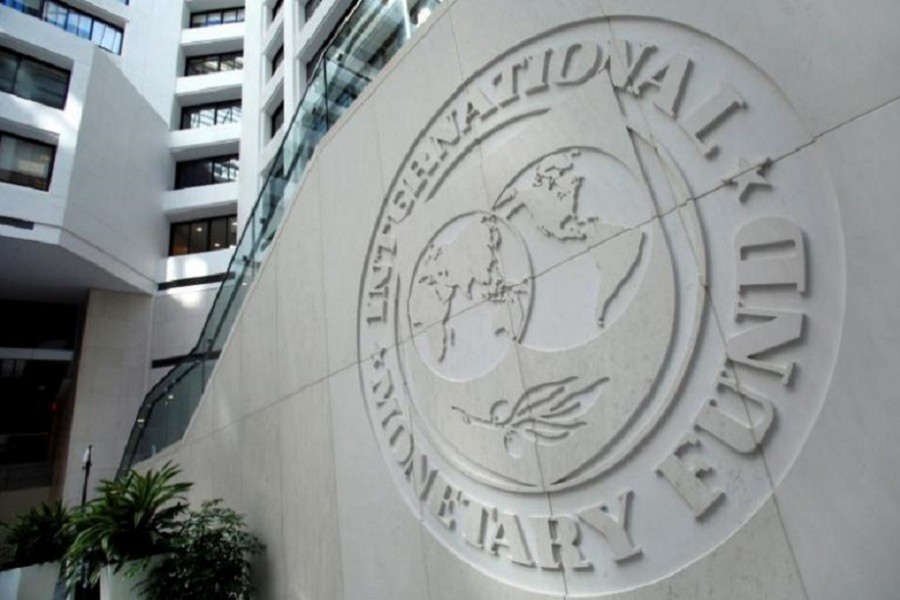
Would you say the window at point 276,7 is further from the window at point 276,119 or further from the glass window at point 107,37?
the glass window at point 107,37

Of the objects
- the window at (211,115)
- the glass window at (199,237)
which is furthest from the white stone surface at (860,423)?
the window at (211,115)

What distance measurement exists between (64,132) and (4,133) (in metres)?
1.43

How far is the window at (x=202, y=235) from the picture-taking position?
1817 cm

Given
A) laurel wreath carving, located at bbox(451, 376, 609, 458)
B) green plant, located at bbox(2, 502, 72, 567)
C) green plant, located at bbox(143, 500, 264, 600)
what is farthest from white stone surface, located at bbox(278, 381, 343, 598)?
green plant, located at bbox(2, 502, 72, 567)

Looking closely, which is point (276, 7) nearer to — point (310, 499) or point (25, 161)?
point (25, 161)

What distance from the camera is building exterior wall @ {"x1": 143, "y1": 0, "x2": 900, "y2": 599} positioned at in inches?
67.7

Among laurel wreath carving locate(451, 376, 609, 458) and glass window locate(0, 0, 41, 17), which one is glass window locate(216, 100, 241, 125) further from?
laurel wreath carving locate(451, 376, 609, 458)

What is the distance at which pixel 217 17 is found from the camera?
22188 mm

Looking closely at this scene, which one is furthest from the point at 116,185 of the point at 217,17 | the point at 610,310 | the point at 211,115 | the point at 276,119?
the point at 610,310

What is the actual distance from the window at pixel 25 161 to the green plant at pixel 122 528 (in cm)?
1253

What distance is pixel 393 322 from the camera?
12.1ft

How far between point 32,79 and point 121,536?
632 inches

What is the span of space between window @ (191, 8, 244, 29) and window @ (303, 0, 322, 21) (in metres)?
7.98

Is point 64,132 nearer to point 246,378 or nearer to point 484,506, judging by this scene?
point 246,378
